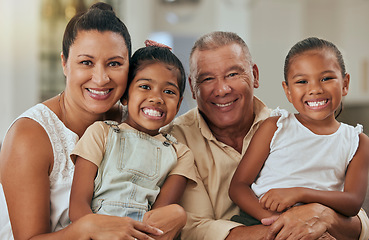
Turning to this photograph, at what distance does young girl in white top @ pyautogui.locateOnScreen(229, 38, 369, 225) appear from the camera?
168cm

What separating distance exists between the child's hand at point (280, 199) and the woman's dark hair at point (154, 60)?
51 centimetres

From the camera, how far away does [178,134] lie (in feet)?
6.68

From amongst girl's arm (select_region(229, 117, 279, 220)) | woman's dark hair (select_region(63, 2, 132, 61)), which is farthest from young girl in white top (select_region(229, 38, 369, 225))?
woman's dark hair (select_region(63, 2, 132, 61))

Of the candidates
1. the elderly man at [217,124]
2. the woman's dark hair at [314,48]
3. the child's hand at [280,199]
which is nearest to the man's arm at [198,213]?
A: the elderly man at [217,124]

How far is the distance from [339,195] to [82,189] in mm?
873

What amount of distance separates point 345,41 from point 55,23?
3578mm

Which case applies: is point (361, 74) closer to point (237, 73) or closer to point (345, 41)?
point (345, 41)

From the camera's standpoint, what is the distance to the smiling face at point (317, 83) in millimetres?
1697

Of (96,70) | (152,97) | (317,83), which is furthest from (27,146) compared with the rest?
(317,83)

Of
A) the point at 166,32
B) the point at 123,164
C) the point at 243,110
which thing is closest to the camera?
the point at 123,164

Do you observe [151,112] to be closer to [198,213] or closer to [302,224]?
[198,213]

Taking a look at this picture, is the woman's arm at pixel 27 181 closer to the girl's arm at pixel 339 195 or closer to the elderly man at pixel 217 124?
the elderly man at pixel 217 124

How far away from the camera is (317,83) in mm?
1699

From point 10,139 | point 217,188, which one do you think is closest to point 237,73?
point 217,188
